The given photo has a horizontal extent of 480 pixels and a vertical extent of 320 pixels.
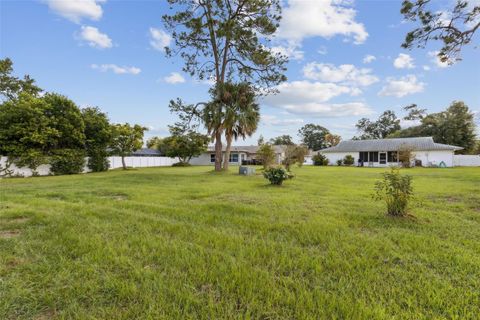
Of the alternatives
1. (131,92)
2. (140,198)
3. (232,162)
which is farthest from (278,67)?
(232,162)

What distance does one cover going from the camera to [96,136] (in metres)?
19.5

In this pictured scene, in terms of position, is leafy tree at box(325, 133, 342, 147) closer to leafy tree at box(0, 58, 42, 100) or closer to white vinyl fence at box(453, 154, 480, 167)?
white vinyl fence at box(453, 154, 480, 167)

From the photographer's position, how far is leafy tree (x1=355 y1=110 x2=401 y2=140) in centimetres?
4947

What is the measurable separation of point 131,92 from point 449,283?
1690 centimetres

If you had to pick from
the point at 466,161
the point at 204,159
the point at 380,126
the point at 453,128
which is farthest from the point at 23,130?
the point at 380,126

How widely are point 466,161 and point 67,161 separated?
41349mm

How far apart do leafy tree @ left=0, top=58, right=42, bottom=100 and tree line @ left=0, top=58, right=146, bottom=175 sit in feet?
0.25

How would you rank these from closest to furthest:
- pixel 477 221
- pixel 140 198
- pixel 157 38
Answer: pixel 477 221, pixel 140 198, pixel 157 38

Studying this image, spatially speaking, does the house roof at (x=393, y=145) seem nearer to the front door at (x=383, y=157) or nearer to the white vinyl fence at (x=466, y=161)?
the front door at (x=383, y=157)

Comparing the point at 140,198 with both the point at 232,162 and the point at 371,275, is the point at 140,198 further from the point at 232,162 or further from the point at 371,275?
the point at 232,162

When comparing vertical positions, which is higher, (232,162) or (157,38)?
(157,38)

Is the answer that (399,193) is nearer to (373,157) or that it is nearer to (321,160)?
(373,157)

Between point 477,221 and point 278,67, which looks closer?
point 477,221

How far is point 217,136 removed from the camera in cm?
1711
